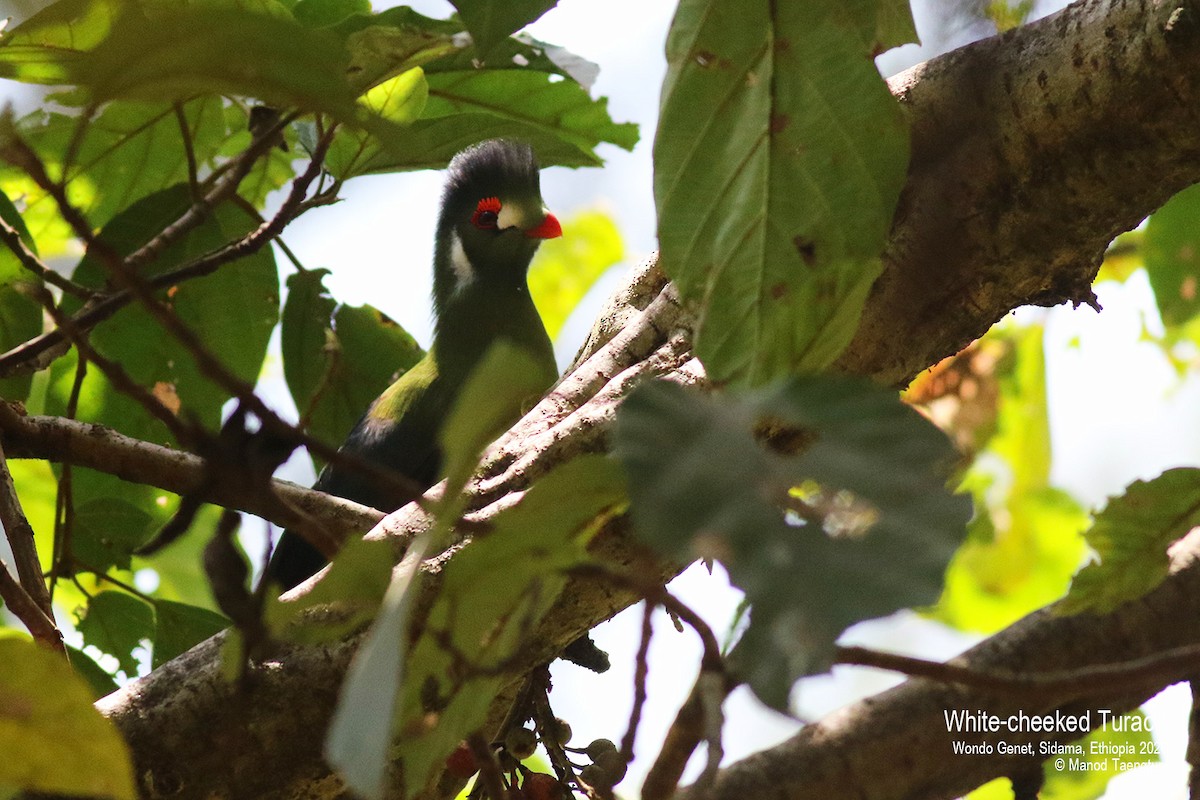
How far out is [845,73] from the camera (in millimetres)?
1043

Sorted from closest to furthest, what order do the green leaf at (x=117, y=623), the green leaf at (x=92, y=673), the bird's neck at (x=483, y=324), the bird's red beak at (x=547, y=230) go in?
the green leaf at (x=92, y=673), the green leaf at (x=117, y=623), the bird's neck at (x=483, y=324), the bird's red beak at (x=547, y=230)

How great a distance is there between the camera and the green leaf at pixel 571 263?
146 inches

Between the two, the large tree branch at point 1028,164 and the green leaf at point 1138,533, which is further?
the large tree branch at point 1028,164

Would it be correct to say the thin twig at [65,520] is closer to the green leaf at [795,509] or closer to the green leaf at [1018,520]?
the green leaf at [795,509]

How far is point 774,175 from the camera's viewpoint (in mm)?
1031

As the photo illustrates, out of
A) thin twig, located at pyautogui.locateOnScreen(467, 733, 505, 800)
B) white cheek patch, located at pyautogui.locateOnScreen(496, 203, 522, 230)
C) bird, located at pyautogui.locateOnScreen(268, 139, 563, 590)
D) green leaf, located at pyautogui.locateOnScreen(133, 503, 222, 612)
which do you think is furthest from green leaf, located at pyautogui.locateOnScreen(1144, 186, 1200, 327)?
green leaf, located at pyautogui.locateOnScreen(133, 503, 222, 612)

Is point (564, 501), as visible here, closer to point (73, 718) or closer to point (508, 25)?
point (73, 718)

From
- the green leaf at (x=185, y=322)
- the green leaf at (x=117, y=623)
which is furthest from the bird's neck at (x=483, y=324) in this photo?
the green leaf at (x=117, y=623)

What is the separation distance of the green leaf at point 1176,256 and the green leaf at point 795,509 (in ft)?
5.71

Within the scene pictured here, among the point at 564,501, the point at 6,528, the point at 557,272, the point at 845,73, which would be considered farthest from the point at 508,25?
the point at 557,272

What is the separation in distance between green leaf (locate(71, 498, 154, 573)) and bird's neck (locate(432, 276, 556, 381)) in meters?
1.16

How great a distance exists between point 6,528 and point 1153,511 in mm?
1501

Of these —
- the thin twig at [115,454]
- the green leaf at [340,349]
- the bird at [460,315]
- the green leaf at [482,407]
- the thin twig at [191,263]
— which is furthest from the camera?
the bird at [460,315]

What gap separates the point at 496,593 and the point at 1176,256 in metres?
1.94
